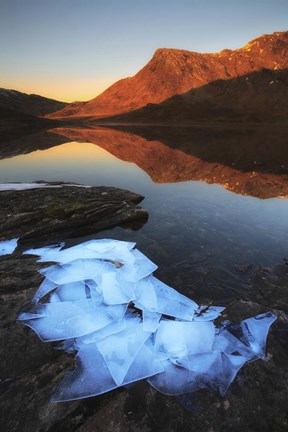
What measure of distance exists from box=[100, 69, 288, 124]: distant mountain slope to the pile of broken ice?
147 m

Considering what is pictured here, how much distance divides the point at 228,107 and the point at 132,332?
192108 millimetres

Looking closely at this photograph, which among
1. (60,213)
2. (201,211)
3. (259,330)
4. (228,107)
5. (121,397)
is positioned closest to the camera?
(121,397)

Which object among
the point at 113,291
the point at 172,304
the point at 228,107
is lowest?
the point at 172,304

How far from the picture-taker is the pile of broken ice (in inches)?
134

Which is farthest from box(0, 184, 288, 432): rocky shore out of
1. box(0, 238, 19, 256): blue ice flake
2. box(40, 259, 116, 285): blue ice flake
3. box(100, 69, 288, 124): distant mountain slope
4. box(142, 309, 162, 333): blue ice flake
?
box(100, 69, 288, 124): distant mountain slope

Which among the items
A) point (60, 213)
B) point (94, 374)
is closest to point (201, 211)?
Answer: point (60, 213)

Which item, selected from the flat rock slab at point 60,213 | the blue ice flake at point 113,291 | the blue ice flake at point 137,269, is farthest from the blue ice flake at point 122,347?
the flat rock slab at point 60,213

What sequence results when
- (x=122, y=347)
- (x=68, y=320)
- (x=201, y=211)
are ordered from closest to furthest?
(x=122, y=347) < (x=68, y=320) < (x=201, y=211)

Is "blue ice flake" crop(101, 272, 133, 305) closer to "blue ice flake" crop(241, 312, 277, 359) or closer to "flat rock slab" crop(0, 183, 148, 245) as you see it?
"blue ice flake" crop(241, 312, 277, 359)

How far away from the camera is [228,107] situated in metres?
175

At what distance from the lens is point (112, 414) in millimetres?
2975

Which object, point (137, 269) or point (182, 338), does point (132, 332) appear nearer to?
point (182, 338)

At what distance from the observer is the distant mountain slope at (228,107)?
497 ft

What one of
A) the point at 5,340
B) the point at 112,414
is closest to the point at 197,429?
the point at 112,414
